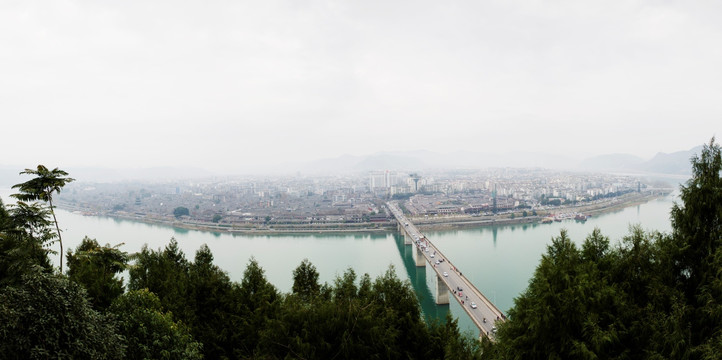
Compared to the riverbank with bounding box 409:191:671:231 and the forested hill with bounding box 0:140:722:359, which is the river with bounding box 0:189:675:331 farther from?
the forested hill with bounding box 0:140:722:359

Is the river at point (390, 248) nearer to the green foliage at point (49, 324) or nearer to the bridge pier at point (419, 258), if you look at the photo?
the bridge pier at point (419, 258)

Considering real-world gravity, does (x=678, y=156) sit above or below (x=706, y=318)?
above

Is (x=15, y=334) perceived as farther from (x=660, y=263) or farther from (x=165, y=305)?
(x=660, y=263)

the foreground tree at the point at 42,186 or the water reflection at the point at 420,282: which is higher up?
the foreground tree at the point at 42,186

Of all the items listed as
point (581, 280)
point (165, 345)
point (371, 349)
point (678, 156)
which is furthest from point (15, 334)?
point (678, 156)

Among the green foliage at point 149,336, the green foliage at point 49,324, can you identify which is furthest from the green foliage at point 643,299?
the green foliage at point 49,324

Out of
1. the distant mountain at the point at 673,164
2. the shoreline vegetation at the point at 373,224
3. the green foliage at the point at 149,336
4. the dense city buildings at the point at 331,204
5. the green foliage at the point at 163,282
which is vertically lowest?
the shoreline vegetation at the point at 373,224

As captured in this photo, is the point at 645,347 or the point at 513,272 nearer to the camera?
the point at 645,347
